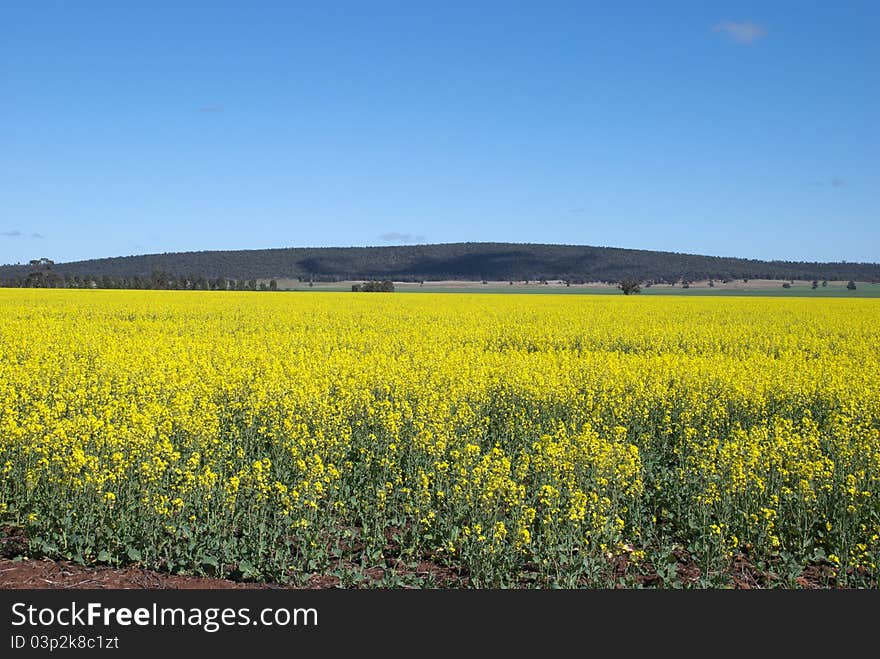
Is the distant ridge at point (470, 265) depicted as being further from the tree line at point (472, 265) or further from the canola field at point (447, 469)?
the canola field at point (447, 469)

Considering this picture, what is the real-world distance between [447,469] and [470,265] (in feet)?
500

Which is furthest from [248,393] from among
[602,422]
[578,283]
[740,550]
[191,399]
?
[578,283]

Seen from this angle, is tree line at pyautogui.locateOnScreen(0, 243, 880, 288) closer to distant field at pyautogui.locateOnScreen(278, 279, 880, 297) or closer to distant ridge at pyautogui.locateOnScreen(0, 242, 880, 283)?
distant ridge at pyautogui.locateOnScreen(0, 242, 880, 283)

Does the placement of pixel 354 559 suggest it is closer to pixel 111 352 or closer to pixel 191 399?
pixel 191 399

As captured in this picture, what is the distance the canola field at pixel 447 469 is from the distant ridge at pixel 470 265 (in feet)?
419

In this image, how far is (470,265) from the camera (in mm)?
160875

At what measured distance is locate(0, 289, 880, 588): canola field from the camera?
7125 millimetres

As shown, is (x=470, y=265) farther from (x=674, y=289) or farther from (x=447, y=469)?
(x=447, y=469)

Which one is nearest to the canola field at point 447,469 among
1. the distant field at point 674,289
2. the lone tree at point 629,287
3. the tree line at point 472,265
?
the lone tree at point 629,287

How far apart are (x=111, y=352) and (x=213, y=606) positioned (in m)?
12.7

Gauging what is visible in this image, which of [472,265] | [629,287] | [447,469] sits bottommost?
[447,469]

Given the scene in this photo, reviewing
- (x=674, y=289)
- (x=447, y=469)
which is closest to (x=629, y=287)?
(x=674, y=289)

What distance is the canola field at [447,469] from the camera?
7125 mm

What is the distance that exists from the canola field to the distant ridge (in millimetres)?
127594
